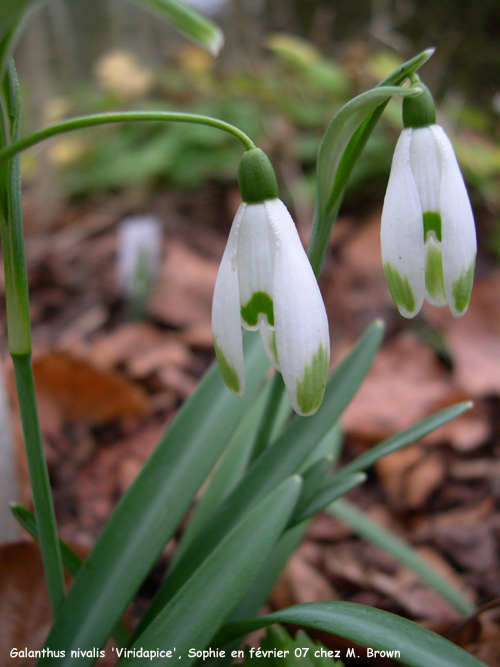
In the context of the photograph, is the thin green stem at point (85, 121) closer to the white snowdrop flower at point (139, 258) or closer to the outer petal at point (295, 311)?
the outer petal at point (295, 311)

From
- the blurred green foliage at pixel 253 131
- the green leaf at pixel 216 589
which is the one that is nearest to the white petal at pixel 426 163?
the green leaf at pixel 216 589

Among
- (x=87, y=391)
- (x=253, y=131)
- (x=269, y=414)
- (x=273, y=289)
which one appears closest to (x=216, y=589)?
(x=269, y=414)

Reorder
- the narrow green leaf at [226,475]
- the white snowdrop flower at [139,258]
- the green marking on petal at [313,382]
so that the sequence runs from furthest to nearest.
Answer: the white snowdrop flower at [139,258] → the narrow green leaf at [226,475] → the green marking on petal at [313,382]

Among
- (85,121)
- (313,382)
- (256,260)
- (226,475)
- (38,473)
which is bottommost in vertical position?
(226,475)

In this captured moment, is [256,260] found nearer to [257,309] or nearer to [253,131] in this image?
[257,309]

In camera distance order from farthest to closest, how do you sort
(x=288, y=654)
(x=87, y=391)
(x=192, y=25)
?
(x=87, y=391) → (x=288, y=654) → (x=192, y=25)

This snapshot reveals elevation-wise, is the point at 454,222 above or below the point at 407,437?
above
